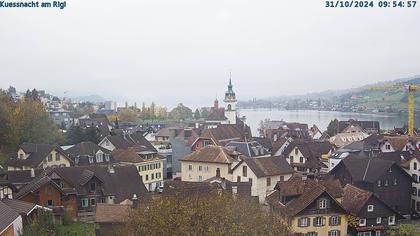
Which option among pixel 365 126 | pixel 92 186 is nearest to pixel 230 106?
pixel 365 126

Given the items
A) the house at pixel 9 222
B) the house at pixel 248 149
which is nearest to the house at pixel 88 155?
the house at pixel 248 149

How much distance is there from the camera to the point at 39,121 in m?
57.7

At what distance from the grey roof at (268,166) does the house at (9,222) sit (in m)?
20.0

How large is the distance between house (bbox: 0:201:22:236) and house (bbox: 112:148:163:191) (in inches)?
811

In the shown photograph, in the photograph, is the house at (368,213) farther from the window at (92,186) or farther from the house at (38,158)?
the house at (38,158)

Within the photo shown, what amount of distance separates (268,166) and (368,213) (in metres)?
11.3

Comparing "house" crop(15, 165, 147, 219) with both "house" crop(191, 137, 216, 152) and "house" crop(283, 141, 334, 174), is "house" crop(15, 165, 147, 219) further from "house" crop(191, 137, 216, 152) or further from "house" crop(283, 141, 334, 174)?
"house" crop(191, 137, 216, 152)

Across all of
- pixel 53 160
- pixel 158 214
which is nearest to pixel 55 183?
pixel 53 160

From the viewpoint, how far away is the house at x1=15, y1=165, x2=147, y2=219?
3309cm

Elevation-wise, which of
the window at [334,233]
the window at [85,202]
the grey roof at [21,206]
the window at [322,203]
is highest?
the grey roof at [21,206]

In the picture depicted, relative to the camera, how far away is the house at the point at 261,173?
39969 millimetres

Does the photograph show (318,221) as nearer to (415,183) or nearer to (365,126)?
(415,183)

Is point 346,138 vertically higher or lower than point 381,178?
higher

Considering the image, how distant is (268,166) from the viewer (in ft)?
136
